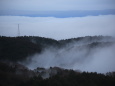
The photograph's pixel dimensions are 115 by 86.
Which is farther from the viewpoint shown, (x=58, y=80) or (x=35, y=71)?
(x=35, y=71)

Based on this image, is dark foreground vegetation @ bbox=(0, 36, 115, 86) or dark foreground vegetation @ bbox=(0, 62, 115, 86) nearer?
dark foreground vegetation @ bbox=(0, 62, 115, 86)

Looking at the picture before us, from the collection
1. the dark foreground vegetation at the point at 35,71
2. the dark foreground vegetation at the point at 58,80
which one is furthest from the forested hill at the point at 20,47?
the dark foreground vegetation at the point at 58,80

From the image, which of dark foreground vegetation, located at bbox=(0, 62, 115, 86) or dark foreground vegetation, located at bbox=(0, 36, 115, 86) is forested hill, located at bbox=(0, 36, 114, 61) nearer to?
dark foreground vegetation, located at bbox=(0, 36, 115, 86)

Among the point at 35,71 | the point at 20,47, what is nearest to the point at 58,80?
the point at 35,71

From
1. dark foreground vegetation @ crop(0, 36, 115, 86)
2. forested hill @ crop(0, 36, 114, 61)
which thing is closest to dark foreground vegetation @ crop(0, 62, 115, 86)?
dark foreground vegetation @ crop(0, 36, 115, 86)

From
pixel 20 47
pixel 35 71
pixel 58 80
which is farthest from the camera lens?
pixel 20 47

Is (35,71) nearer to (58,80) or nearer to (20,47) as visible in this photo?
(58,80)

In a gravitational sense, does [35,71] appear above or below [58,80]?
above

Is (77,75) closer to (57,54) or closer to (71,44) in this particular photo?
(57,54)

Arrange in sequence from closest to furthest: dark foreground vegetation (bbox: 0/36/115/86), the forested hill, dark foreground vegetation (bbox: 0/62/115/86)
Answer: dark foreground vegetation (bbox: 0/62/115/86) → dark foreground vegetation (bbox: 0/36/115/86) → the forested hill
